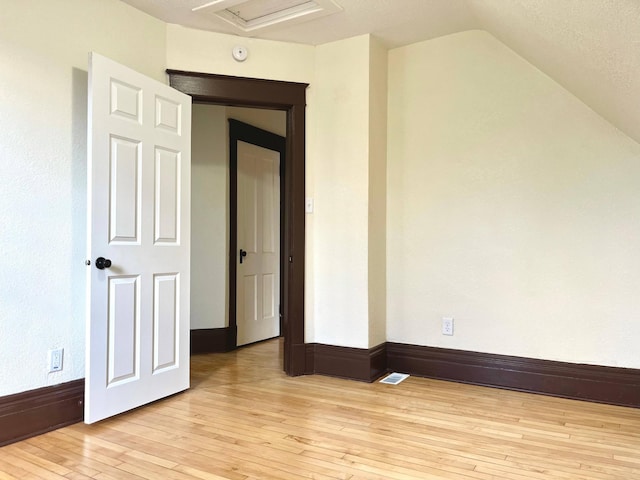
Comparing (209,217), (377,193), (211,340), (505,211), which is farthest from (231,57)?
(211,340)

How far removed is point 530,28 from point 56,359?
117 inches

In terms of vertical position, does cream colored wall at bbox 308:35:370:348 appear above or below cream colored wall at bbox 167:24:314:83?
below

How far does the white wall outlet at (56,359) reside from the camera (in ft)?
8.05

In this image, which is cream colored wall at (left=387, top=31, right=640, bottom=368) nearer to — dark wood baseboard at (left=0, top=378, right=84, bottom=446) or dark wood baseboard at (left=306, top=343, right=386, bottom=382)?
dark wood baseboard at (left=306, top=343, right=386, bottom=382)

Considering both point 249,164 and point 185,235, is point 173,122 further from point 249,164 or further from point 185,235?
point 249,164

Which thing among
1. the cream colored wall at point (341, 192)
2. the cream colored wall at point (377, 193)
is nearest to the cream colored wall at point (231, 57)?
the cream colored wall at point (341, 192)

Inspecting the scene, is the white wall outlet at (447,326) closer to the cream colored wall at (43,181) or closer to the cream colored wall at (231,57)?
the cream colored wall at (231,57)

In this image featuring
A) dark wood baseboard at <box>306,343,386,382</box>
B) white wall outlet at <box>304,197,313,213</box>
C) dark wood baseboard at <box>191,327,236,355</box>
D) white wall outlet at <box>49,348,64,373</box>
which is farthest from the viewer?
dark wood baseboard at <box>191,327,236,355</box>

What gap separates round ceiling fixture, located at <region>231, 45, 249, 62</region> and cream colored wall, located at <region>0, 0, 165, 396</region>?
0.82 meters

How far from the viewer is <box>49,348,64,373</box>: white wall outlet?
2.45 metres

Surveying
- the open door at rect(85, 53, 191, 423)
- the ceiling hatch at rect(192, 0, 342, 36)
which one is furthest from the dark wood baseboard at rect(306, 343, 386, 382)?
the ceiling hatch at rect(192, 0, 342, 36)

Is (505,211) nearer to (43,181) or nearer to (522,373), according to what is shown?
(522,373)

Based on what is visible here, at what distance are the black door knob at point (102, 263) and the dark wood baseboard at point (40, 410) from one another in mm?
654

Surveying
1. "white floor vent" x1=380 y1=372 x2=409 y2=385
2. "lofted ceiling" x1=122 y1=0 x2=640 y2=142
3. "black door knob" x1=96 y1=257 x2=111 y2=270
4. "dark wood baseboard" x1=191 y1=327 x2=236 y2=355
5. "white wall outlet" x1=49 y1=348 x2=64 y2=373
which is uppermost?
"lofted ceiling" x1=122 y1=0 x2=640 y2=142
